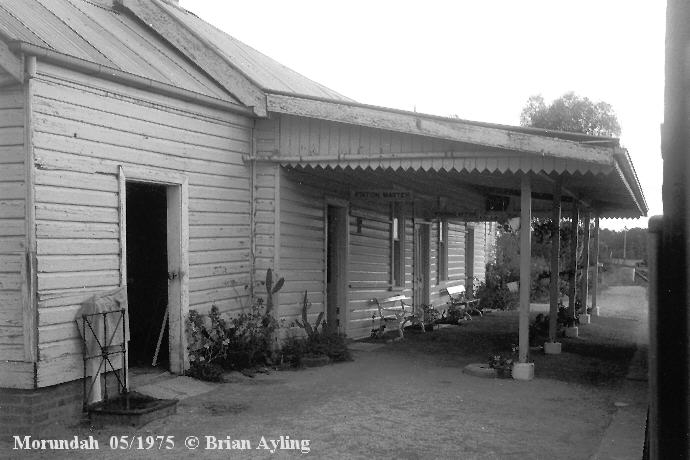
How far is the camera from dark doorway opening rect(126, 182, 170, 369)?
377 inches

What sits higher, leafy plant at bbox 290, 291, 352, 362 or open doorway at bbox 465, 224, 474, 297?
open doorway at bbox 465, 224, 474, 297

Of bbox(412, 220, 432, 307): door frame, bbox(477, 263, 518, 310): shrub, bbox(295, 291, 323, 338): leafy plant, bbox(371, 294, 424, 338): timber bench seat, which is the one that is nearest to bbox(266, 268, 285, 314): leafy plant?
bbox(295, 291, 323, 338): leafy plant

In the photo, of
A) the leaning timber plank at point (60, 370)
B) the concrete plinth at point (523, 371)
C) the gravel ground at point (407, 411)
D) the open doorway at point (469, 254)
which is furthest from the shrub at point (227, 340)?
the open doorway at point (469, 254)

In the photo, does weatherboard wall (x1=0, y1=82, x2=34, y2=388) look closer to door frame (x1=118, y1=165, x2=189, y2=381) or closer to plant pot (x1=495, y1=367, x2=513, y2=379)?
door frame (x1=118, y1=165, x2=189, y2=381)

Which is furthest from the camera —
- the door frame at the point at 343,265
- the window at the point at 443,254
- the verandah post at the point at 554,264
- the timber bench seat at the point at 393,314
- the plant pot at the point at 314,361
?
the window at the point at 443,254

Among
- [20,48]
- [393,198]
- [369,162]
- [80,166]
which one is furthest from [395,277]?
[20,48]

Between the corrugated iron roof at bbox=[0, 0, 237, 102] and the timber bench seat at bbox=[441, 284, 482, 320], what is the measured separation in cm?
987

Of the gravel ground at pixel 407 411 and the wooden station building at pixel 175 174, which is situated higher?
the wooden station building at pixel 175 174

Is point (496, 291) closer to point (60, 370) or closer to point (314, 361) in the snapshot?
point (314, 361)

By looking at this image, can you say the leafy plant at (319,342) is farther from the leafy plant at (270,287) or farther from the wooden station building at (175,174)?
the leafy plant at (270,287)

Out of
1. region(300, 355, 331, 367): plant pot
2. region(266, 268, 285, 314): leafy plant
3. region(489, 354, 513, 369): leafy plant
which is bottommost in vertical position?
region(300, 355, 331, 367): plant pot

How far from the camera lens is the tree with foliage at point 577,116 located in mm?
30625

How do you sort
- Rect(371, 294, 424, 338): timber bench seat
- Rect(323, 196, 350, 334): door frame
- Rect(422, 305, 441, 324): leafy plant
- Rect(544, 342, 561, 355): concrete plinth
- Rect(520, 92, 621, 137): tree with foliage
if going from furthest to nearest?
Rect(520, 92, 621, 137): tree with foliage < Rect(422, 305, 441, 324): leafy plant < Rect(371, 294, 424, 338): timber bench seat < Rect(323, 196, 350, 334): door frame < Rect(544, 342, 561, 355): concrete plinth

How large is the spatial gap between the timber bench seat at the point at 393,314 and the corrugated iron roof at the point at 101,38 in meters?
5.56
